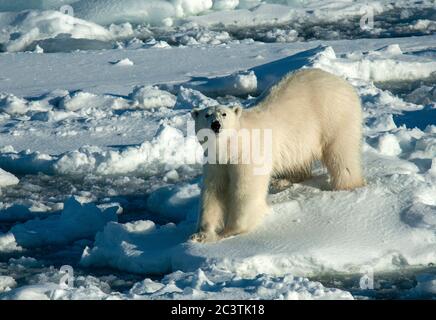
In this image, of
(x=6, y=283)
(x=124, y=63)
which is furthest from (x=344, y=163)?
(x=124, y=63)

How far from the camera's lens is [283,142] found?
16.2 feet

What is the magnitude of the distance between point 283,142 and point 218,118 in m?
0.57

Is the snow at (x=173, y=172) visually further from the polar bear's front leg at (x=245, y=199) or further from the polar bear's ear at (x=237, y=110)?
the polar bear's ear at (x=237, y=110)

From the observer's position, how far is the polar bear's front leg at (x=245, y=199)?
4.64 m

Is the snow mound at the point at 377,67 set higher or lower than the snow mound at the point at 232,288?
higher

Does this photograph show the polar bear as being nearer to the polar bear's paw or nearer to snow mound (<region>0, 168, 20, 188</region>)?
the polar bear's paw

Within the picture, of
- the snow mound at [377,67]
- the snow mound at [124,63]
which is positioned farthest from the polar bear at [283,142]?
the snow mound at [124,63]

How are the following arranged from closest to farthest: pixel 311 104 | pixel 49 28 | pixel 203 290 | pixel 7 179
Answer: pixel 203 290, pixel 311 104, pixel 7 179, pixel 49 28

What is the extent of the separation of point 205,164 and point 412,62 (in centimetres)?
534

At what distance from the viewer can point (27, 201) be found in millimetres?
5875

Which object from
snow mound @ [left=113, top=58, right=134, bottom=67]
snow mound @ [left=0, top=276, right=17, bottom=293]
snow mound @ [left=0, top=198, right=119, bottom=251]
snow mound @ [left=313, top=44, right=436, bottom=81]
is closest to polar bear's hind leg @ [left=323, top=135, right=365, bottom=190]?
snow mound @ [left=0, top=198, right=119, bottom=251]

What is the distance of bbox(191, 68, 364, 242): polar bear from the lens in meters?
4.64

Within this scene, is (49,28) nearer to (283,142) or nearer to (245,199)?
(283,142)
